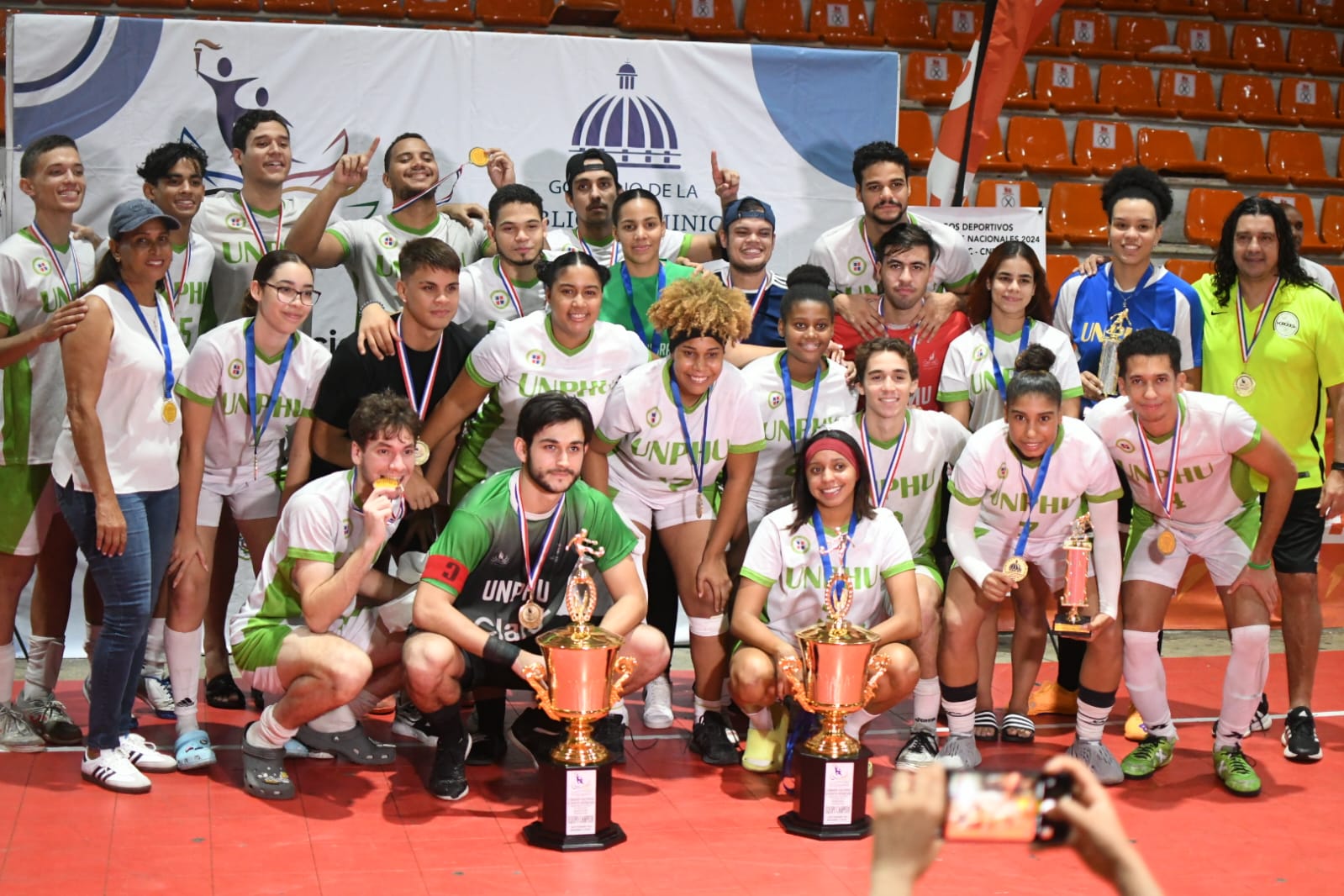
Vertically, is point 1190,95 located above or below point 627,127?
above

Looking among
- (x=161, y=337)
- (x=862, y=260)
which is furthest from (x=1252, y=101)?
(x=161, y=337)

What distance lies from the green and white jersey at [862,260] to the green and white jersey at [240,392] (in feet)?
7.16

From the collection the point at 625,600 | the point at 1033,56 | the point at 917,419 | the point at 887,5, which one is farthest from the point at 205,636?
the point at 1033,56

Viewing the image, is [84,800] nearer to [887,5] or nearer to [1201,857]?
[1201,857]

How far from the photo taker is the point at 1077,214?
33.2 ft

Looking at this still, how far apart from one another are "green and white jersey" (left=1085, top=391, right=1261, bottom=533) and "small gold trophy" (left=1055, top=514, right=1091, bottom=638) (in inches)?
14.8

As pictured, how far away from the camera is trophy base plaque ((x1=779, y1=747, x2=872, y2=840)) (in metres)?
4.26

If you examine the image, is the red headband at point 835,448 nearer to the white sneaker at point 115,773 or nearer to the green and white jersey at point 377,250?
the green and white jersey at point 377,250

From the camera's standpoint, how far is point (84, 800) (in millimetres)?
4434

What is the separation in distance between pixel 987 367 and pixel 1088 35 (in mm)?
6597

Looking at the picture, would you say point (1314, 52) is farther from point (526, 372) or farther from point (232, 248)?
point (232, 248)

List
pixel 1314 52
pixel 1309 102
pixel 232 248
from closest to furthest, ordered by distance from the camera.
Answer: pixel 232 248 < pixel 1309 102 < pixel 1314 52

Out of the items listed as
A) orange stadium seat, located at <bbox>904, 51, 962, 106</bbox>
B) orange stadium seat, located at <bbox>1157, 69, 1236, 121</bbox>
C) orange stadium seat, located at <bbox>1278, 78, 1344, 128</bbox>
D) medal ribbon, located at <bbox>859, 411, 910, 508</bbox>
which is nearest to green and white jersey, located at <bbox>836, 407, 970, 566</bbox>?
medal ribbon, located at <bbox>859, 411, 910, 508</bbox>

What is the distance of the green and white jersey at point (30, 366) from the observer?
497 cm
